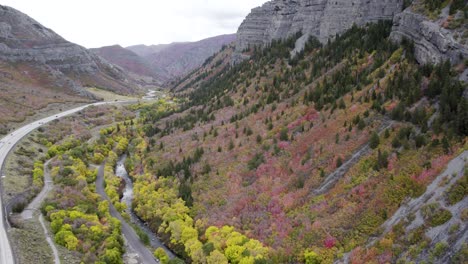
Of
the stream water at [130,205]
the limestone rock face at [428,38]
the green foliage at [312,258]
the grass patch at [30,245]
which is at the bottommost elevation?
the stream water at [130,205]

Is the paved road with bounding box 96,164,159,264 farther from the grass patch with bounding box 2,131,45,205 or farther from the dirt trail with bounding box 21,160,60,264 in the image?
the grass patch with bounding box 2,131,45,205

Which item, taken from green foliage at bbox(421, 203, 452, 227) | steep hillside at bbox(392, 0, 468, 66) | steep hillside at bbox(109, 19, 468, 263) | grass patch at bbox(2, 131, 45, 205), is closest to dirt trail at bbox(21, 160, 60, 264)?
grass patch at bbox(2, 131, 45, 205)

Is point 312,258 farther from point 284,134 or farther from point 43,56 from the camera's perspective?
point 43,56

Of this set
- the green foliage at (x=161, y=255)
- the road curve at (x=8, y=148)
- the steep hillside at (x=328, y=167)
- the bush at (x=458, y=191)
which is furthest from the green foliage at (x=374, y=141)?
the road curve at (x=8, y=148)

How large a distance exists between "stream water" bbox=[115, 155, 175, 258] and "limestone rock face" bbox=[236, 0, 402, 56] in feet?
176

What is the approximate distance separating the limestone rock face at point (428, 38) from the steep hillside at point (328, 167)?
1572mm

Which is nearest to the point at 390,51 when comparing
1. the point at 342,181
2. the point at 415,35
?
the point at 415,35

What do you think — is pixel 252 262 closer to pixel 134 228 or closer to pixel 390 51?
pixel 134 228

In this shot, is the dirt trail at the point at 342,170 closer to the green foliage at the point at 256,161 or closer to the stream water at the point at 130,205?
the green foliage at the point at 256,161

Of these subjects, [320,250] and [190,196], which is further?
[190,196]

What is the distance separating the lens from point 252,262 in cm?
3722

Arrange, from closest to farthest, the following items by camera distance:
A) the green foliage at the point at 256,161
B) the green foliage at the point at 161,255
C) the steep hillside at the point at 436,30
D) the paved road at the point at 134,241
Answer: the steep hillside at the point at 436,30, the green foliage at the point at 161,255, the paved road at the point at 134,241, the green foliage at the point at 256,161

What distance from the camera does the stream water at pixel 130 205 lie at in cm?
4793

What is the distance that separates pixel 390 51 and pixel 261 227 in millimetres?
36089
